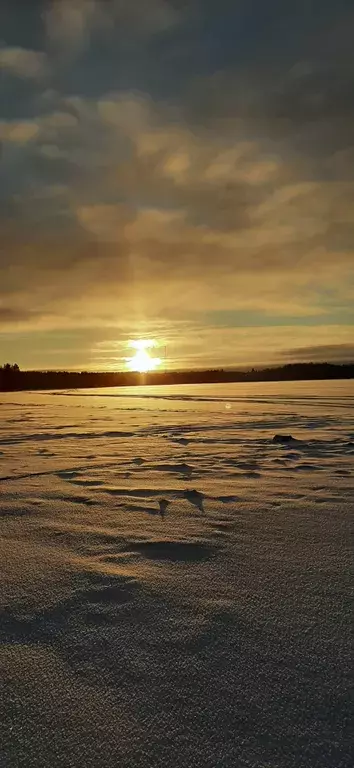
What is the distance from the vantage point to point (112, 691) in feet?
4.55

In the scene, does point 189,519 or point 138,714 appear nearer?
point 138,714

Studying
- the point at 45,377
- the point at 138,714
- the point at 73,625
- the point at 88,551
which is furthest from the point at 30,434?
the point at 45,377

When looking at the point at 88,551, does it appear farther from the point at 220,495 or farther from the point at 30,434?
the point at 30,434

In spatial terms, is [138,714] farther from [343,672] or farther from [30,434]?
[30,434]

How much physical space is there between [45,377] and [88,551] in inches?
2208

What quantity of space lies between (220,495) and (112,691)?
7.65ft

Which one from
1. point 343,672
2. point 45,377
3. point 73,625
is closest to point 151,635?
point 73,625

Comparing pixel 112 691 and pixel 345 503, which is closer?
pixel 112 691

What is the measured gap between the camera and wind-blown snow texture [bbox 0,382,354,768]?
3.95 ft

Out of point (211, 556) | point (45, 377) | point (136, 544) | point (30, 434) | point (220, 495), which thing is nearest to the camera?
point (211, 556)

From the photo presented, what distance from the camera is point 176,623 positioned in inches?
69.6

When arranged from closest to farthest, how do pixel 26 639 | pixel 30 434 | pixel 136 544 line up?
pixel 26 639 → pixel 136 544 → pixel 30 434

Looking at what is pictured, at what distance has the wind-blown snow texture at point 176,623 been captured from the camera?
120 cm

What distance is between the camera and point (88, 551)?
2.53 meters
